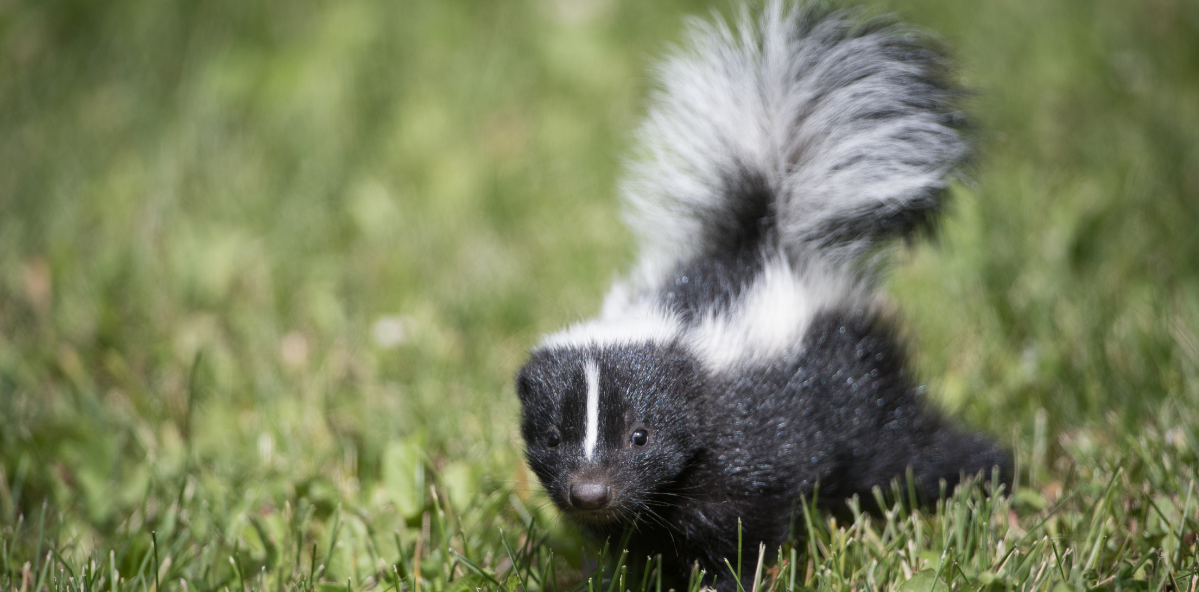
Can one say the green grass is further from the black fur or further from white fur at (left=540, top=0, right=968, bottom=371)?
white fur at (left=540, top=0, right=968, bottom=371)

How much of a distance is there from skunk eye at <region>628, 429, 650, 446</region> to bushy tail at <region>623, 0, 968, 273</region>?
974 millimetres

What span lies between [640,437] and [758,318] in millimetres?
631

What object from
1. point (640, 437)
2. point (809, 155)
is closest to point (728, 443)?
point (640, 437)

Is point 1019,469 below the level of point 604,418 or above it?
below

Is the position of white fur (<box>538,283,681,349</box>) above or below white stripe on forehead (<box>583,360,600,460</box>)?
above

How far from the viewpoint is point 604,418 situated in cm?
258

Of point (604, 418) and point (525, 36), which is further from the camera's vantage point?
point (525, 36)

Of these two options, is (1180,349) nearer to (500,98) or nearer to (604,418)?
(604,418)

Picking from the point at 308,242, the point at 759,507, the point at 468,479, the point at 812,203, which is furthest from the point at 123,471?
the point at 812,203

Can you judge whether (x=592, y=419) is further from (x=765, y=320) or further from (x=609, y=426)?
(x=765, y=320)

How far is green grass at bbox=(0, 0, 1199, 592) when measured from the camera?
2.80m

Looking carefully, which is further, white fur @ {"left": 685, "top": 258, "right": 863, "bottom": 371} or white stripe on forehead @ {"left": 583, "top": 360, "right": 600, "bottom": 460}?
white fur @ {"left": 685, "top": 258, "right": 863, "bottom": 371}

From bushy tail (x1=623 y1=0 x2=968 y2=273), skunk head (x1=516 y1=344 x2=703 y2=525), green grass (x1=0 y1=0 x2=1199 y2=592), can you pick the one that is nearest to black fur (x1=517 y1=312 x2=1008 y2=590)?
skunk head (x1=516 y1=344 x2=703 y2=525)

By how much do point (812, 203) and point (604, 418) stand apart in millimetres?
1183
